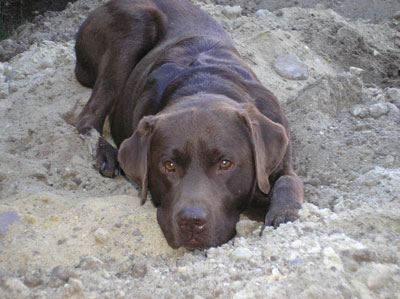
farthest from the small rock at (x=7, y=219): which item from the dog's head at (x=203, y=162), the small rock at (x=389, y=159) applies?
the small rock at (x=389, y=159)

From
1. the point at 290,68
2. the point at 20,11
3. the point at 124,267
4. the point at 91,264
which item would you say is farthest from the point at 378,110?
the point at 20,11

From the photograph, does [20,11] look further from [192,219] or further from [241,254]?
[241,254]

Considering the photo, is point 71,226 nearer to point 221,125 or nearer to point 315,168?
point 221,125

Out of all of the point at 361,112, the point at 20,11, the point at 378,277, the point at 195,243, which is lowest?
the point at 20,11

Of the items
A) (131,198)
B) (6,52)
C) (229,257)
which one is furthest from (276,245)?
(6,52)

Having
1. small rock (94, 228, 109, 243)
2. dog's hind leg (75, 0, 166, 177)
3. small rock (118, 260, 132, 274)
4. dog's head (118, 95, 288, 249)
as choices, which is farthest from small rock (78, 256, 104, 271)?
dog's hind leg (75, 0, 166, 177)

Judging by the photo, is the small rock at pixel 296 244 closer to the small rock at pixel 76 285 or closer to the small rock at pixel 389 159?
the small rock at pixel 76 285
